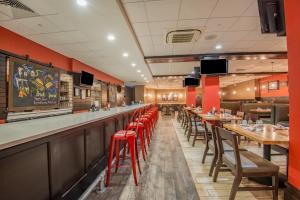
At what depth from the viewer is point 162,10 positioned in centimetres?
329

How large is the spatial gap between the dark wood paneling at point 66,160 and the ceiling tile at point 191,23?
298cm

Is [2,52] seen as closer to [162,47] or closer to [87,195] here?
[87,195]

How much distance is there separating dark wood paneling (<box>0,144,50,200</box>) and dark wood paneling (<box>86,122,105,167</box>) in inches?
39.0

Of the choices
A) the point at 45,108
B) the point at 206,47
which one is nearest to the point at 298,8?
the point at 206,47

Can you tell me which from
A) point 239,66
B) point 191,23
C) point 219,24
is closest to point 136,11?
point 191,23

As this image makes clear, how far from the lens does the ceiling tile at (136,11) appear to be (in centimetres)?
310

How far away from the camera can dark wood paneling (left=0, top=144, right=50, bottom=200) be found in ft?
4.57

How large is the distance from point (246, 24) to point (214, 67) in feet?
6.04

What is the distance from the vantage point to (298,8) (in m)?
1.70

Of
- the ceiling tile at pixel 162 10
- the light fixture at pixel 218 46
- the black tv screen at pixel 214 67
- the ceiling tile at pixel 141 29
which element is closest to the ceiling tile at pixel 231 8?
the ceiling tile at pixel 162 10

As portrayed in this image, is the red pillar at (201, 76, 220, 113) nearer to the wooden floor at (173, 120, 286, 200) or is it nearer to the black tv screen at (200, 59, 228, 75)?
the black tv screen at (200, 59, 228, 75)

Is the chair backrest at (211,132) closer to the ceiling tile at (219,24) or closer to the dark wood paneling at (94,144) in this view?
the dark wood paneling at (94,144)

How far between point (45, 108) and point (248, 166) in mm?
5121

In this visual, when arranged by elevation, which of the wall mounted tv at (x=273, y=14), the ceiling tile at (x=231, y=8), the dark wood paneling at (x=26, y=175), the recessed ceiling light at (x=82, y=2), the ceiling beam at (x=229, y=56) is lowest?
the dark wood paneling at (x=26, y=175)
